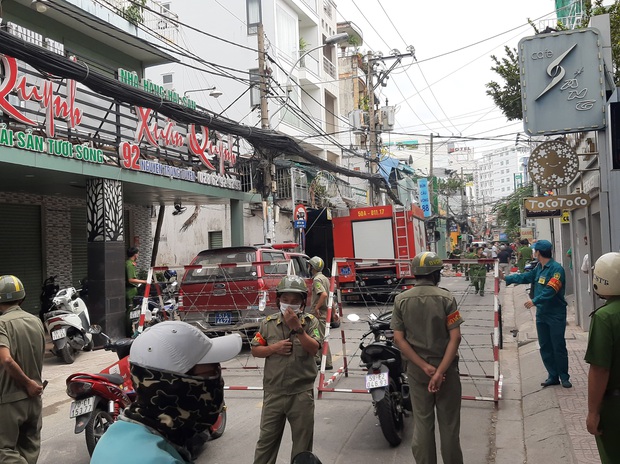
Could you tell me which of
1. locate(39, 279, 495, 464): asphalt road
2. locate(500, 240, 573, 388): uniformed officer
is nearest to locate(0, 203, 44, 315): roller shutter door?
locate(39, 279, 495, 464): asphalt road

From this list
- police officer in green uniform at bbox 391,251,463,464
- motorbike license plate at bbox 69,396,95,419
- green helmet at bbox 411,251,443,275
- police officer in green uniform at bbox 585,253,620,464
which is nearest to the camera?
police officer in green uniform at bbox 585,253,620,464

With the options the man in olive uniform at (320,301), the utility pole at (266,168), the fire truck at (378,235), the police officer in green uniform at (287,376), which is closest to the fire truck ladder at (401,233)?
the fire truck at (378,235)

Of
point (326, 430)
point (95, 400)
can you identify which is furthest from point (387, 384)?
point (95, 400)

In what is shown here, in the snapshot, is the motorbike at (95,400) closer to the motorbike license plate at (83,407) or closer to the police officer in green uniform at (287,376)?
the motorbike license plate at (83,407)

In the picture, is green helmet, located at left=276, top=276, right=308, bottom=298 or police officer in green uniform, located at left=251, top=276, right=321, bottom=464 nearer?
police officer in green uniform, located at left=251, top=276, right=321, bottom=464

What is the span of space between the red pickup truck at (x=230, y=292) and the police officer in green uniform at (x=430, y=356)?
15.6 ft

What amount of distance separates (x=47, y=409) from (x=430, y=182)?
130 feet

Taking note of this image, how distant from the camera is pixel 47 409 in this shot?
7762mm

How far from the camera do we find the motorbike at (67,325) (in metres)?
10.0

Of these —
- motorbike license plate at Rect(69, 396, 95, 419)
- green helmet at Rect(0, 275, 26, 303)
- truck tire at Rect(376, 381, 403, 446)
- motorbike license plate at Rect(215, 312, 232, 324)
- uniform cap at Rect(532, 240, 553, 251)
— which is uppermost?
uniform cap at Rect(532, 240, 553, 251)

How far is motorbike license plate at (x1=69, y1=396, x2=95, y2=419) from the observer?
17.0 ft

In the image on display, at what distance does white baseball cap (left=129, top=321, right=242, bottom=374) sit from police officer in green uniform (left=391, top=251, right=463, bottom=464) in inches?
112

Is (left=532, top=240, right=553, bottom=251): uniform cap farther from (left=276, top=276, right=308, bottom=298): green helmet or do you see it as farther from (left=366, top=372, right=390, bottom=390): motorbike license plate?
(left=276, top=276, right=308, bottom=298): green helmet

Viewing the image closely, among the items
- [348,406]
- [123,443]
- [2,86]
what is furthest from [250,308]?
[123,443]
